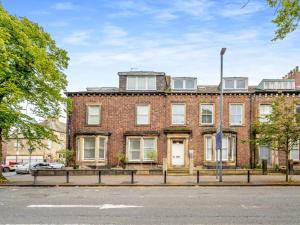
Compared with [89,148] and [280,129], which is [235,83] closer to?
[280,129]

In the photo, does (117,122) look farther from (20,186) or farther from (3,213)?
(3,213)

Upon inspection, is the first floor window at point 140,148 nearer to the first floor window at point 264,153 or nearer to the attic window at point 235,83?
the attic window at point 235,83

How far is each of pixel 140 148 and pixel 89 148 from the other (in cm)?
504

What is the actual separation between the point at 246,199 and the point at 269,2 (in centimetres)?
847

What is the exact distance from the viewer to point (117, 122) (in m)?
37.0

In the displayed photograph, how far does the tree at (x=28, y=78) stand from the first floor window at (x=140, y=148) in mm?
11151

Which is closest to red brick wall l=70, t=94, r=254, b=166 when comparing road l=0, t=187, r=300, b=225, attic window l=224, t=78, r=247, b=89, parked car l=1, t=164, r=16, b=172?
attic window l=224, t=78, r=247, b=89

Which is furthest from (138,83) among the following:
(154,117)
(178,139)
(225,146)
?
(225,146)

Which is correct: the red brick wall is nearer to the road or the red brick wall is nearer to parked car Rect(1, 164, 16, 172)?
parked car Rect(1, 164, 16, 172)

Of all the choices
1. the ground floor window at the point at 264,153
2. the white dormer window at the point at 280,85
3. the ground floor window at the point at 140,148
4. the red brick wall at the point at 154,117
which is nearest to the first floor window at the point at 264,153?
the ground floor window at the point at 264,153

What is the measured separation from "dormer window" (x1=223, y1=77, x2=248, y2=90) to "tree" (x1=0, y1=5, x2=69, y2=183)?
17363 millimetres

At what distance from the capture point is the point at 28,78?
82.1ft

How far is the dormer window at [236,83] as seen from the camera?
37481mm

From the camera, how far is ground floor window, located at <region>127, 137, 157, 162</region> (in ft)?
120
